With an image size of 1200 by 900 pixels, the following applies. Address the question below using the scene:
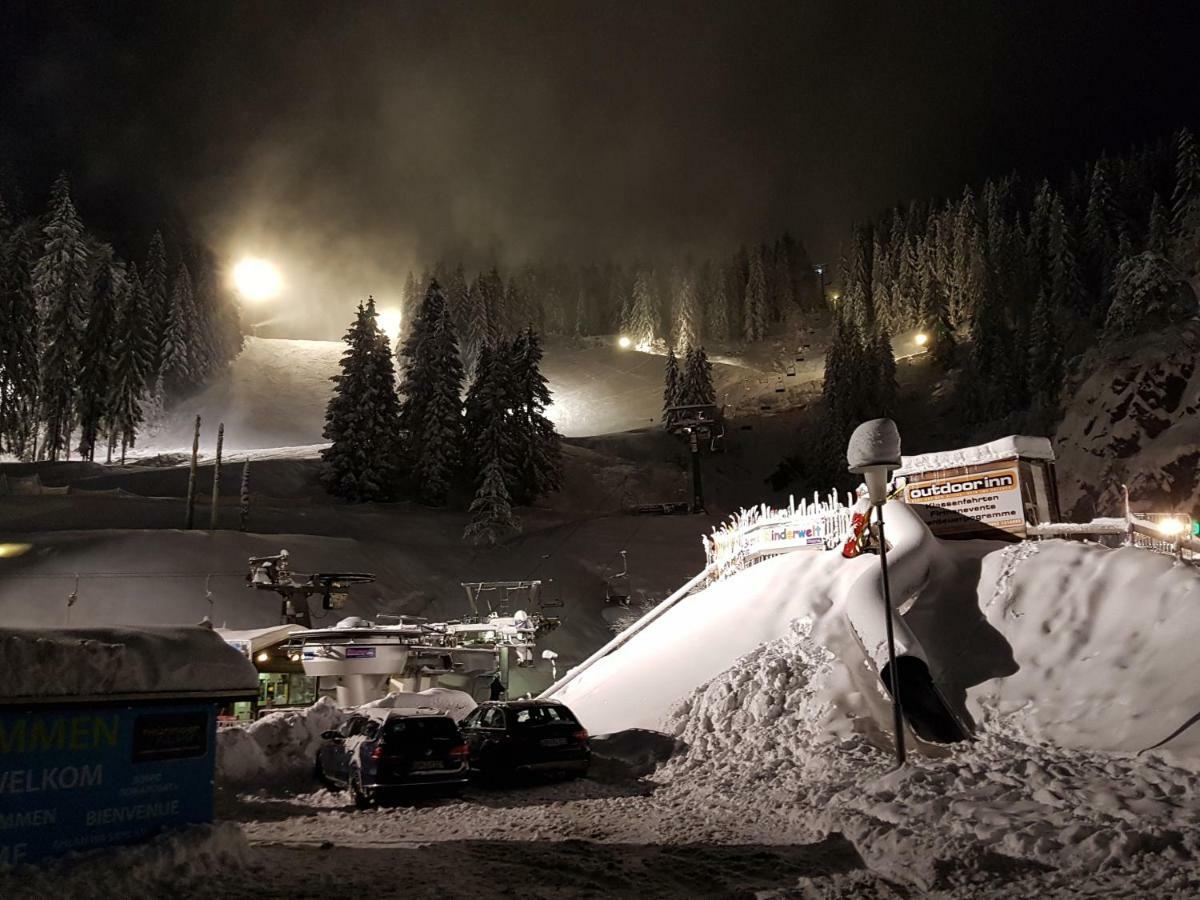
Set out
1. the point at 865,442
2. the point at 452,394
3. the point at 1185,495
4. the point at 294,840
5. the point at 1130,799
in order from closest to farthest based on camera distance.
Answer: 1. the point at 1130,799
2. the point at 294,840
3. the point at 865,442
4. the point at 1185,495
5. the point at 452,394

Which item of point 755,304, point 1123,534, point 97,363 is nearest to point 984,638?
point 1123,534

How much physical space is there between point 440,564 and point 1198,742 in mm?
38072

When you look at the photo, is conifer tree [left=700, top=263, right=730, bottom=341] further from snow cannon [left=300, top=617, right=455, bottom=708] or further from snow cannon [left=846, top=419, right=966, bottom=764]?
snow cannon [left=846, top=419, right=966, bottom=764]

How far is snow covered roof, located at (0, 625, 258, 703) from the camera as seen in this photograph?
6797mm

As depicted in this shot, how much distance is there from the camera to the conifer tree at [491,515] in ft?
161

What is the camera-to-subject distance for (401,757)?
1238 centimetres

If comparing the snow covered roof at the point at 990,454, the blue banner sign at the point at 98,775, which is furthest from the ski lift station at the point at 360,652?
the snow covered roof at the point at 990,454

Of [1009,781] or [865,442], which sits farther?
[865,442]

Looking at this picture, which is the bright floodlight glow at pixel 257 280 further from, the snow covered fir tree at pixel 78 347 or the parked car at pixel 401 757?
the parked car at pixel 401 757

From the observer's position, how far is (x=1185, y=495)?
41562mm

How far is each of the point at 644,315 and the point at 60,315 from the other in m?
88.2

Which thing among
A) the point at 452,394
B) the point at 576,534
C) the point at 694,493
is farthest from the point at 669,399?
the point at 576,534

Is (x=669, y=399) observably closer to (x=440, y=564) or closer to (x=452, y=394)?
(x=452, y=394)

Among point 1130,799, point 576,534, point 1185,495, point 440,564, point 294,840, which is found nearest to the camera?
point 1130,799
